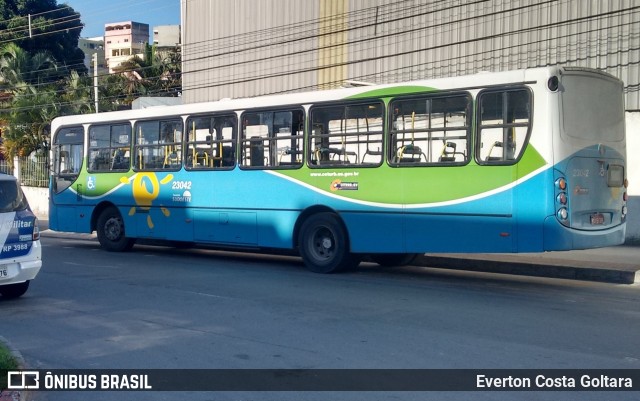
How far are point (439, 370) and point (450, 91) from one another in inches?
247

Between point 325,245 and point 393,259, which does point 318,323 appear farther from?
point 393,259

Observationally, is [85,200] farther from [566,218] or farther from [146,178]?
[566,218]

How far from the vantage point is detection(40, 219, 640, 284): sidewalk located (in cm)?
1363

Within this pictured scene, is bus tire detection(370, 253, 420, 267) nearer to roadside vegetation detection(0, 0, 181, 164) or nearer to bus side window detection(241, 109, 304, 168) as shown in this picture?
bus side window detection(241, 109, 304, 168)

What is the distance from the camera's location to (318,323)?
9.48 m

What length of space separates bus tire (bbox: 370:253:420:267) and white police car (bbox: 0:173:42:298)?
667cm

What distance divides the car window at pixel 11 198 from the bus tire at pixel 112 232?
6.93m

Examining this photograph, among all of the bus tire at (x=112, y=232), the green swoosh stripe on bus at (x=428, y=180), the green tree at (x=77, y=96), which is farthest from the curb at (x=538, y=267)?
the green tree at (x=77, y=96)

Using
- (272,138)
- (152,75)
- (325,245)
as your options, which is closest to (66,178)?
(272,138)

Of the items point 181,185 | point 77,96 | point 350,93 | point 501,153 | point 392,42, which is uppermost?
point 392,42

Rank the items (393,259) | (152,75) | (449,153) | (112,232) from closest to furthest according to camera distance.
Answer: (449,153) < (393,259) < (112,232) < (152,75)

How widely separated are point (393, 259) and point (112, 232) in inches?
282

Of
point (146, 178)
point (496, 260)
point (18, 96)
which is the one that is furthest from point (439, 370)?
point (18, 96)

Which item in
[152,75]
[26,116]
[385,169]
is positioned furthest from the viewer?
[152,75]
